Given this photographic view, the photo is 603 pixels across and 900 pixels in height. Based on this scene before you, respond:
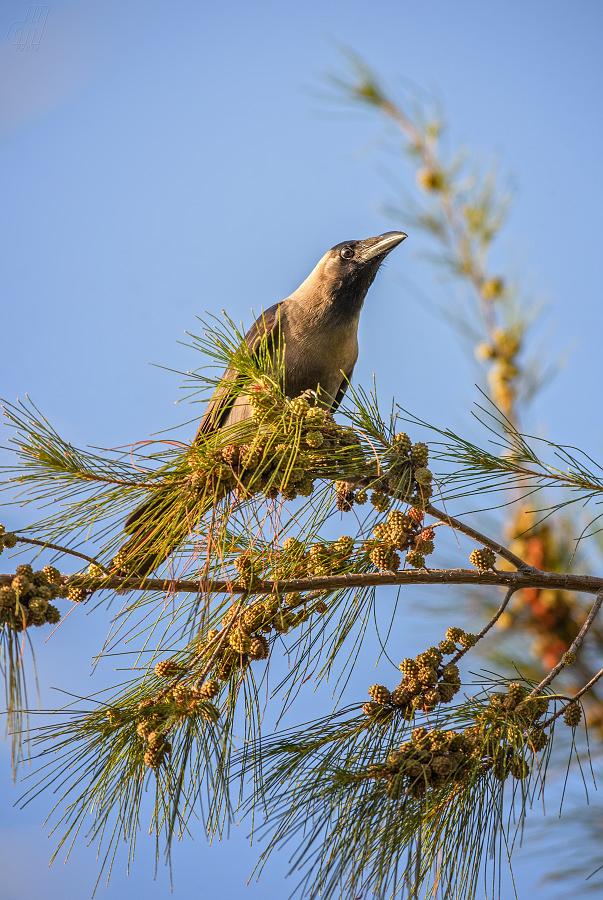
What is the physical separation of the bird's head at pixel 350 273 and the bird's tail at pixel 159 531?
2326 mm

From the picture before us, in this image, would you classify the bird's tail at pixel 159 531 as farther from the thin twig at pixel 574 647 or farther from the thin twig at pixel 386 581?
the thin twig at pixel 574 647

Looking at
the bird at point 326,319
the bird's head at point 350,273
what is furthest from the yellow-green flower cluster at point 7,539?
the bird's head at point 350,273

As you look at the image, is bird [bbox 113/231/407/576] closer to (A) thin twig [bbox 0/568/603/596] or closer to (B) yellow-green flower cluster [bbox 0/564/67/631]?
(A) thin twig [bbox 0/568/603/596]

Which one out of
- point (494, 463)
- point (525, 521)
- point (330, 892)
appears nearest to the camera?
point (330, 892)

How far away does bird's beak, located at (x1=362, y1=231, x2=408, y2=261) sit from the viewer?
172 inches

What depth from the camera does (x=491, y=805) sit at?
6.10 ft

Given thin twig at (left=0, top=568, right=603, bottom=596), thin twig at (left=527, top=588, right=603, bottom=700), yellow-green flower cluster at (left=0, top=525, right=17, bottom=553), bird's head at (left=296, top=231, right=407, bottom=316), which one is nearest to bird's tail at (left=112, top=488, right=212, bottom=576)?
thin twig at (left=0, top=568, right=603, bottom=596)

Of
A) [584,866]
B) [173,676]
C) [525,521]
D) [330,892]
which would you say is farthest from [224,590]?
[584,866]

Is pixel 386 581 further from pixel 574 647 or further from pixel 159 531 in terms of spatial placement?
pixel 159 531

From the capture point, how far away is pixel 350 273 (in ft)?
14.5

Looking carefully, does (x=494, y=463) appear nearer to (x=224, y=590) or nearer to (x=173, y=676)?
(x=224, y=590)

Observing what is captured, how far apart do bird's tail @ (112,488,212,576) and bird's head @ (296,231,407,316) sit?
2.33m

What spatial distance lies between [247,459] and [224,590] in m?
0.40

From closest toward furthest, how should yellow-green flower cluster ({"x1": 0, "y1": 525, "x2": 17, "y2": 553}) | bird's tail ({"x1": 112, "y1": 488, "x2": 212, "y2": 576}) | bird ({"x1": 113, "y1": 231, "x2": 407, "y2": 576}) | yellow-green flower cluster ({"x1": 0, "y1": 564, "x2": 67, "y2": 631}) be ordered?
yellow-green flower cluster ({"x1": 0, "y1": 564, "x2": 67, "y2": 631}) < yellow-green flower cluster ({"x1": 0, "y1": 525, "x2": 17, "y2": 553}) < bird's tail ({"x1": 112, "y1": 488, "x2": 212, "y2": 576}) < bird ({"x1": 113, "y1": 231, "x2": 407, "y2": 576})
